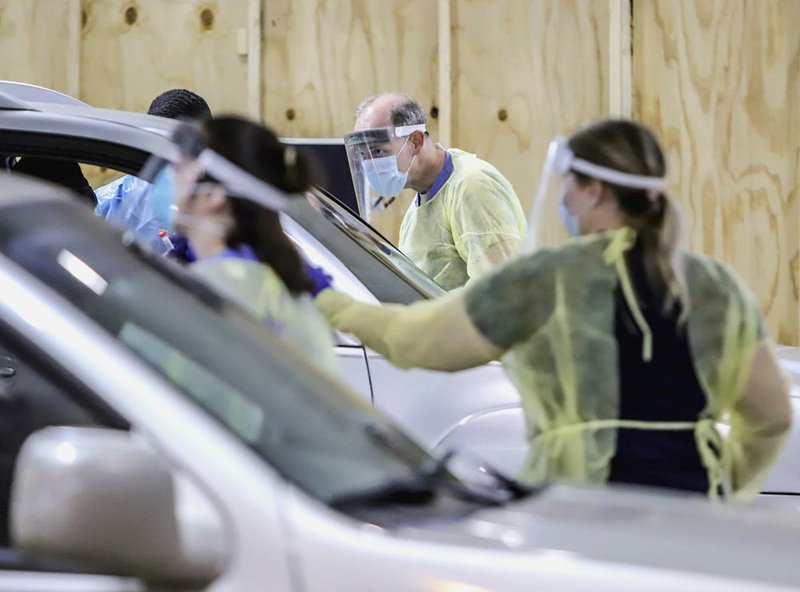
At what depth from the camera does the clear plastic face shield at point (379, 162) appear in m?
6.27

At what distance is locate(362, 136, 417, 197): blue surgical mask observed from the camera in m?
6.28

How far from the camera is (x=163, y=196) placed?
13.1 ft

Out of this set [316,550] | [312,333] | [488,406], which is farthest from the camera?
[488,406]

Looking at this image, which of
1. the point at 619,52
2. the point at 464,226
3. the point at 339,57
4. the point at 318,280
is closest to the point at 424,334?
the point at 318,280

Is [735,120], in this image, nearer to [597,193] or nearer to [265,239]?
[597,193]

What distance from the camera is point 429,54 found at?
902 centimetres

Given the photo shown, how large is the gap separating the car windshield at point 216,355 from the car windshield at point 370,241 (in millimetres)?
2023

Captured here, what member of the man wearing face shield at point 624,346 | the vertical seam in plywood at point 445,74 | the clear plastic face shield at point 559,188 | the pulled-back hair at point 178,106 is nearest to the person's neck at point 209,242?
the man wearing face shield at point 624,346

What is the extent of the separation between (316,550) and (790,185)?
7.13 m

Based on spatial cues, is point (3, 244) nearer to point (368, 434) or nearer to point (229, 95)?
point (368, 434)

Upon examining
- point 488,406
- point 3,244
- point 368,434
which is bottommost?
point 488,406

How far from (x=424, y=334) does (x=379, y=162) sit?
10.4ft

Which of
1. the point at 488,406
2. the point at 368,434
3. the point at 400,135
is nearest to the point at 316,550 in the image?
the point at 368,434

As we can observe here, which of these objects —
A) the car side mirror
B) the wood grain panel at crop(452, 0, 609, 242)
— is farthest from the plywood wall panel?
the car side mirror
